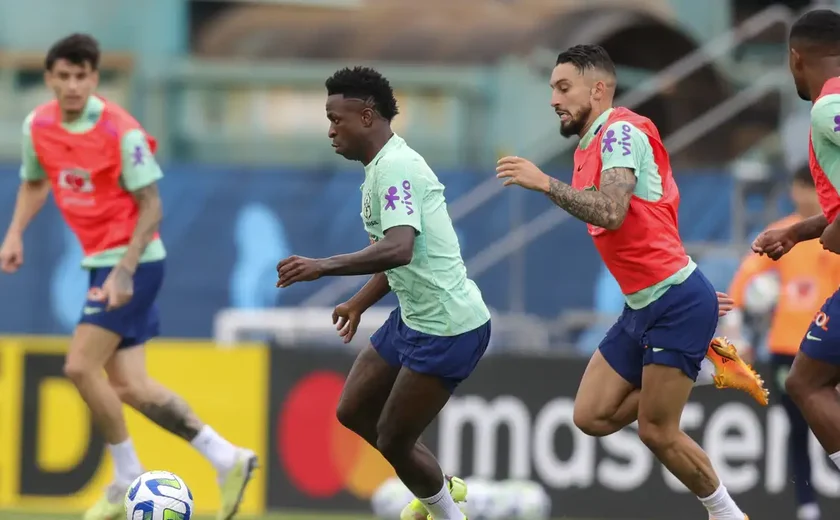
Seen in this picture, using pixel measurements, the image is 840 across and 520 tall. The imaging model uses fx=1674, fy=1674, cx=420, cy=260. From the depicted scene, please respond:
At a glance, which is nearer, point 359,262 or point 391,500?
point 359,262

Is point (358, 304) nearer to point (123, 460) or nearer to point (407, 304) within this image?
point (407, 304)

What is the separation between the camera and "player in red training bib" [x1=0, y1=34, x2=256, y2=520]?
941 centimetres

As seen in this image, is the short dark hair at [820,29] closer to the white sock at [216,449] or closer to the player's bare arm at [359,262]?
the player's bare arm at [359,262]

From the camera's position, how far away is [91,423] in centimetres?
1218

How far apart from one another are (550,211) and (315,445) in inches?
183

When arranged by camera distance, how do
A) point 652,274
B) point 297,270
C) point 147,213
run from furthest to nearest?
point 147,213 → point 652,274 → point 297,270

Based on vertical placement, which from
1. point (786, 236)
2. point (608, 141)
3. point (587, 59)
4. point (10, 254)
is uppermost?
point (587, 59)

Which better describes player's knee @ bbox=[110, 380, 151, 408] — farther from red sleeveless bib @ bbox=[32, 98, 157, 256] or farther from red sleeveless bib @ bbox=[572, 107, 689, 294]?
red sleeveless bib @ bbox=[572, 107, 689, 294]

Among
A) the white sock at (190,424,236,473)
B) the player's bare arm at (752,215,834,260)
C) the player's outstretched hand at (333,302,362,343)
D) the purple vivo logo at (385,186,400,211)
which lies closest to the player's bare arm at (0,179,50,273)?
the white sock at (190,424,236,473)

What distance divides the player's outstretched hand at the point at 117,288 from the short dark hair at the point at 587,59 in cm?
283

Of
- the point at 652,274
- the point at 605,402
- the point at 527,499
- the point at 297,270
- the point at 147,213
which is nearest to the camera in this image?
the point at 297,270

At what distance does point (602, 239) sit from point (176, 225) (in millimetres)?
8972

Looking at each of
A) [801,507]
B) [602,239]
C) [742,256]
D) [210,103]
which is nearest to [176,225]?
[210,103]

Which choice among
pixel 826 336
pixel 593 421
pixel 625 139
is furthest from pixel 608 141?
pixel 593 421
